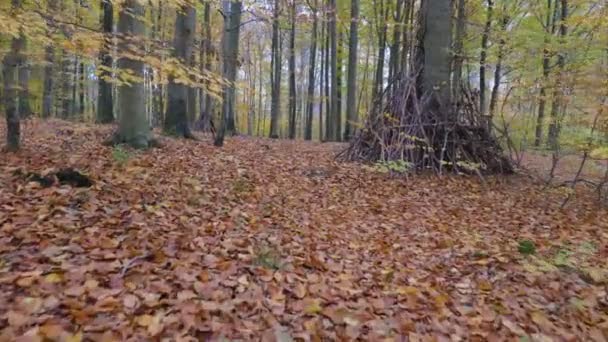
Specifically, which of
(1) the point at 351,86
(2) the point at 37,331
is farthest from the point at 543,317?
(1) the point at 351,86

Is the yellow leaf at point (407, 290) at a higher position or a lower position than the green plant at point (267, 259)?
lower

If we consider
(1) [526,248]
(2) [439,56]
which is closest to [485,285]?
(1) [526,248]

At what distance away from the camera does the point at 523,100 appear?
34.4 ft

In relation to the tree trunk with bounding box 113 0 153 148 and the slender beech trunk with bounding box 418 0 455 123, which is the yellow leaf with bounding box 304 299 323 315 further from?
the slender beech trunk with bounding box 418 0 455 123

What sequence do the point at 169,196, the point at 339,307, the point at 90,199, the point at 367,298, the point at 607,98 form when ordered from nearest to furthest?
the point at 339,307, the point at 367,298, the point at 90,199, the point at 169,196, the point at 607,98

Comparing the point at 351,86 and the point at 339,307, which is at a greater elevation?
the point at 351,86

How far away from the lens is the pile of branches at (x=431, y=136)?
789cm

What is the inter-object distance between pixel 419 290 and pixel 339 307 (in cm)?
81

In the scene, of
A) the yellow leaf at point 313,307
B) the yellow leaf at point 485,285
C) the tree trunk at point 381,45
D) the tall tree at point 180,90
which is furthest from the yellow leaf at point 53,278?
the tree trunk at point 381,45

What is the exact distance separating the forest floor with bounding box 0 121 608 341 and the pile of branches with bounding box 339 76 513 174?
1387 millimetres

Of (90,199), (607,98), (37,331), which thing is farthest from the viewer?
(607,98)

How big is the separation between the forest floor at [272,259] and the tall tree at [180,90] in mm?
3342

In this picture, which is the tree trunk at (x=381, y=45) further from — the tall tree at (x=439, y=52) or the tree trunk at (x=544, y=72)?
the tall tree at (x=439, y=52)

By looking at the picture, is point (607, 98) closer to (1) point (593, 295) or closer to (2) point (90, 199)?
(1) point (593, 295)
